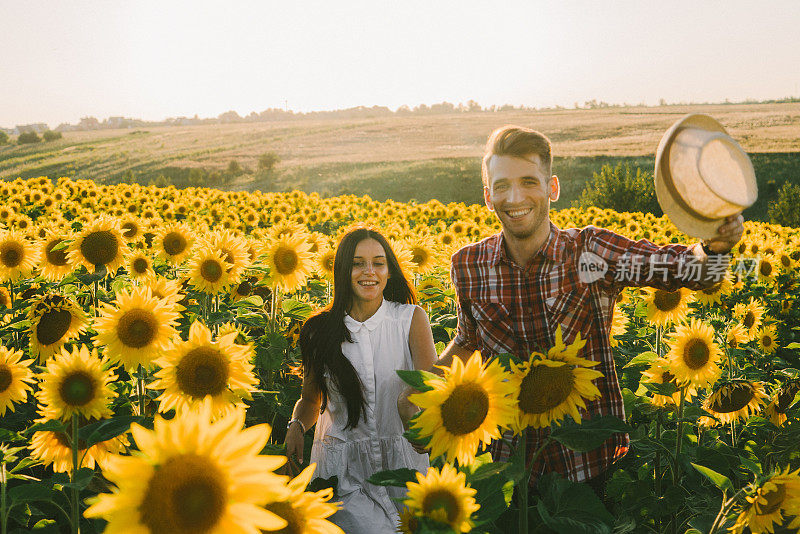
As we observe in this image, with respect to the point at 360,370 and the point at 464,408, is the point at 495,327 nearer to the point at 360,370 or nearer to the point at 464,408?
the point at 360,370

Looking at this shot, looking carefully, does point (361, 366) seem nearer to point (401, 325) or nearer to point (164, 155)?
point (401, 325)

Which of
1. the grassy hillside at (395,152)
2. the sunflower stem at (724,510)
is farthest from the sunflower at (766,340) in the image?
the grassy hillside at (395,152)

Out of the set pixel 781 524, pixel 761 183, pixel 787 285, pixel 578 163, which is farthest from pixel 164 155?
pixel 781 524

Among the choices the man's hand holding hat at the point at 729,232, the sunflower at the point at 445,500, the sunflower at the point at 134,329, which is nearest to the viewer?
the sunflower at the point at 445,500

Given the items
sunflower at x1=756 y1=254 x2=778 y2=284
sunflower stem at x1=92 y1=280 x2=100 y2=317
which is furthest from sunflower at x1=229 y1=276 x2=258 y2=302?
sunflower at x1=756 y1=254 x2=778 y2=284

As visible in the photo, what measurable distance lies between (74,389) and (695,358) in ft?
10.3

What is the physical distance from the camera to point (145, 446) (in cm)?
108

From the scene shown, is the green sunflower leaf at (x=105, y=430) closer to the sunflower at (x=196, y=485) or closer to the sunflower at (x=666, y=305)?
the sunflower at (x=196, y=485)

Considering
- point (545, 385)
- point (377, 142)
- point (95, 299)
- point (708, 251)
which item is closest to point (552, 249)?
point (708, 251)

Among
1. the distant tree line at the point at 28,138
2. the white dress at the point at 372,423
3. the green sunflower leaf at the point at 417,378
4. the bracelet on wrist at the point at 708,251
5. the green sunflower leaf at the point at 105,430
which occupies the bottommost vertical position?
the white dress at the point at 372,423

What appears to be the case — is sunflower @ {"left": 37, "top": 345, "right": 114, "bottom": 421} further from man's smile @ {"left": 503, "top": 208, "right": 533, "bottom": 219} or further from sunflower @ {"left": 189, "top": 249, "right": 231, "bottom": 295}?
man's smile @ {"left": 503, "top": 208, "right": 533, "bottom": 219}

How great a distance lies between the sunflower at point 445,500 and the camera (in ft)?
4.66

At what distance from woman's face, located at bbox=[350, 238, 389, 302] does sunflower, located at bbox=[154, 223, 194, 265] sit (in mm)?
2592

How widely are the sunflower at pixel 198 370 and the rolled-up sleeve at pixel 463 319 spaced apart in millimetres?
1340
